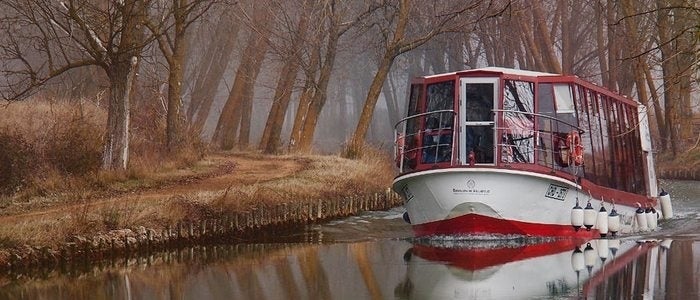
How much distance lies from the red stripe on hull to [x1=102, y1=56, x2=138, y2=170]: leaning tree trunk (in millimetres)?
7286

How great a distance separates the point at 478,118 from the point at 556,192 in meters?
2.06

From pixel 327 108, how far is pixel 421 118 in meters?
76.9

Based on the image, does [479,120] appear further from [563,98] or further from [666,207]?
[666,207]

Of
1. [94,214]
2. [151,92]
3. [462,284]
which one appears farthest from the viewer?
[151,92]

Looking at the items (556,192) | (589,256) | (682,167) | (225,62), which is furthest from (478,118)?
(225,62)

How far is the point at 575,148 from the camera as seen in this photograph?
72.5 ft

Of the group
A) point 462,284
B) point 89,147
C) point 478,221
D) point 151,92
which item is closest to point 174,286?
point 462,284

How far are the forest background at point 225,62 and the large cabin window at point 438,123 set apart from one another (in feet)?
7.66

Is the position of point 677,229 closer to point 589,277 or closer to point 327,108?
point 589,277

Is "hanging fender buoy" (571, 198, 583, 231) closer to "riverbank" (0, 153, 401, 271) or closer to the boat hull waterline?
the boat hull waterline

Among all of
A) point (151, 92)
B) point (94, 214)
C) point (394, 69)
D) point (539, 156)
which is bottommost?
point (94, 214)

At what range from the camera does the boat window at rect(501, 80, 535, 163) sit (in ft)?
71.8

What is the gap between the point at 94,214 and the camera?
62.7 ft

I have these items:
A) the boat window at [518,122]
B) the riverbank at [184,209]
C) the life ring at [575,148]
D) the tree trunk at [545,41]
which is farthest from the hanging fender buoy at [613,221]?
the tree trunk at [545,41]
